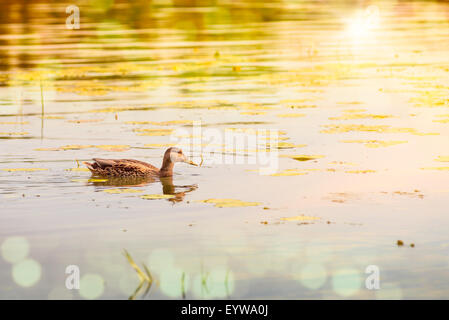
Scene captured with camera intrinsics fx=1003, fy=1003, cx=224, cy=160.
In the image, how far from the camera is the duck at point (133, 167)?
43.7 ft

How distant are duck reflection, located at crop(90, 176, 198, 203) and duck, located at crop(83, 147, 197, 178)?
6 centimetres

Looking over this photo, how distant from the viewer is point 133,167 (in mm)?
13297

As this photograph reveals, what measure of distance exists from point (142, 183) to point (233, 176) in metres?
1.20

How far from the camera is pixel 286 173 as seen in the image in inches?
519

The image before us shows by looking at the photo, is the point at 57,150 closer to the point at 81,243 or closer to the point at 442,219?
the point at 81,243

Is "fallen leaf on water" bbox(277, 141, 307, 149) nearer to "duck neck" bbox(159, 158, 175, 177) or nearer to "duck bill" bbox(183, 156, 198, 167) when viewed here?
"duck bill" bbox(183, 156, 198, 167)

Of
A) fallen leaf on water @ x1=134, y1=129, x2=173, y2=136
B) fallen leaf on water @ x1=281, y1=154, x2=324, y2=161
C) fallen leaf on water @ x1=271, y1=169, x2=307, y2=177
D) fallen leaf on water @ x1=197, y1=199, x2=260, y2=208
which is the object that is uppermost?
fallen leaf on water @ x1=134, y1=129, x2=173, y2=136

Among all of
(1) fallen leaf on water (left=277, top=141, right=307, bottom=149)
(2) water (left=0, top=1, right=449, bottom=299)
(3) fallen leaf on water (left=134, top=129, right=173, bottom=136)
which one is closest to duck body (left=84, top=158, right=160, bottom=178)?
(2) water (left=0, top=1, right=449, bottom=299)

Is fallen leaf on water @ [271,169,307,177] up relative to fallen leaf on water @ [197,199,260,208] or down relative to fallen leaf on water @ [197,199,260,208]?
up

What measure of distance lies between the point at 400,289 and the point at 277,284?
40.8 inches

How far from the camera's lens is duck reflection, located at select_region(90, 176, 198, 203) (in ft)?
41.6

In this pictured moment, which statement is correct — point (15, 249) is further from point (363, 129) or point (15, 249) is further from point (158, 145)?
point (363, 129)

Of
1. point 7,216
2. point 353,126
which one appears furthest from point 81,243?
point 353,126

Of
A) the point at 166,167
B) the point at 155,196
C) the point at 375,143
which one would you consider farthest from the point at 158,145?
the point at 155,196
